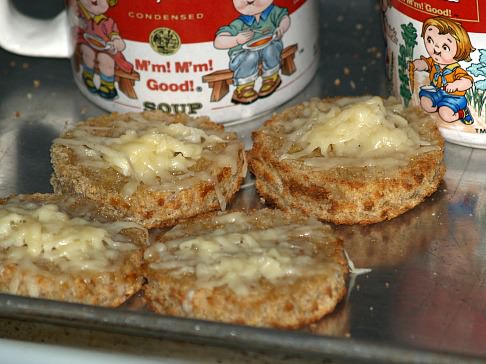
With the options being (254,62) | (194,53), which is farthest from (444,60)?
(194,53)

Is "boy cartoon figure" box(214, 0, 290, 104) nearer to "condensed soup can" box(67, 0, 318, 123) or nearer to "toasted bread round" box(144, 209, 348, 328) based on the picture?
"condensed soup can" box(67, 0, 318, 123)

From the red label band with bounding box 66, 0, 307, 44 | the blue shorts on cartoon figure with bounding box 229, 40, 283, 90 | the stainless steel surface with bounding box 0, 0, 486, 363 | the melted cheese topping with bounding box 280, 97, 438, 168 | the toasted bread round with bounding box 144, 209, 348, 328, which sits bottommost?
the stainless steel surface with bounding box 0, 0, 486, 363

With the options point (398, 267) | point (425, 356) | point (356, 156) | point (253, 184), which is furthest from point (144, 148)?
point (425, 356)

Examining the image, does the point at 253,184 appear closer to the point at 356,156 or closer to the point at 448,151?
the point at 356,156

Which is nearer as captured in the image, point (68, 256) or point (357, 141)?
point (68, 256)

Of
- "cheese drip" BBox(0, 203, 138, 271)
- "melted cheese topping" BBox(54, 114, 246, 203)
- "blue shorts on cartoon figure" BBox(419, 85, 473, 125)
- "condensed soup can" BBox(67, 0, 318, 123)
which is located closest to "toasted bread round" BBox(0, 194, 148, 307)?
"cheese drip" BBox(0, 203, 138, 271)

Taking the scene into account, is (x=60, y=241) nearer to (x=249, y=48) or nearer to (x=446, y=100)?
(x=249, y=48)

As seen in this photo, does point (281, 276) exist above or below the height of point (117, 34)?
below
